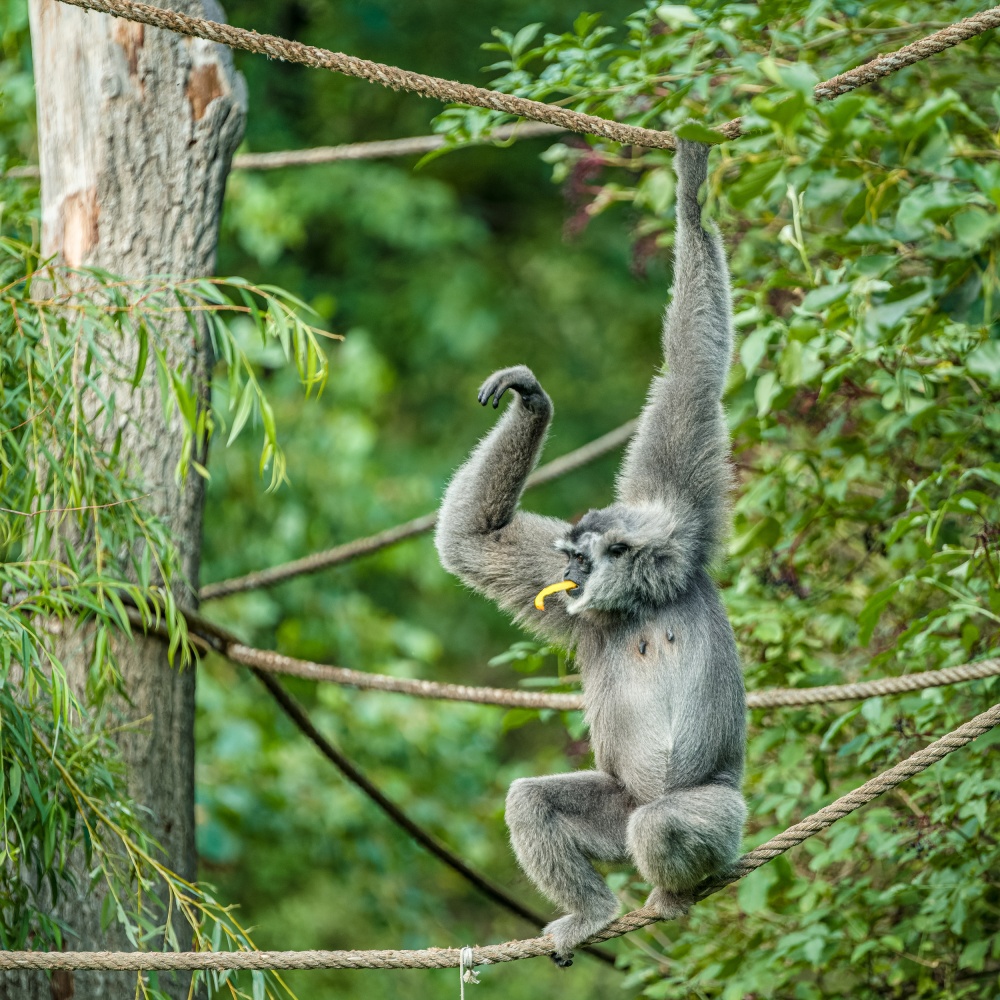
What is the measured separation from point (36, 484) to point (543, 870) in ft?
6.02

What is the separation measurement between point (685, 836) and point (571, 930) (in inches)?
19.6

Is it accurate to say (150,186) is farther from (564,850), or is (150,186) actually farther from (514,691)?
(564,850)

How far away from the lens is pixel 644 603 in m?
3.78

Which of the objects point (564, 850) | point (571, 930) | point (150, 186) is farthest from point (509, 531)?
point (150, 186)

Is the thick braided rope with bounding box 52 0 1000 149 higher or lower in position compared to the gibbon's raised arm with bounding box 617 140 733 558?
higher

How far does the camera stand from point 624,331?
12633 millimetres

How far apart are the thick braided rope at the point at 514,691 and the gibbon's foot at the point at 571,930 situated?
693mm

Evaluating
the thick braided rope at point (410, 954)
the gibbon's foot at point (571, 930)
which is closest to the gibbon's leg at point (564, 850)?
the gibbon's foot at point (571, 930)

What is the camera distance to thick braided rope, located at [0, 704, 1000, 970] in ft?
9.53

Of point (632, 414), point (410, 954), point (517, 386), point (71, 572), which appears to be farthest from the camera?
point (632, 414)

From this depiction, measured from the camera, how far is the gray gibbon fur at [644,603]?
3.62 metres

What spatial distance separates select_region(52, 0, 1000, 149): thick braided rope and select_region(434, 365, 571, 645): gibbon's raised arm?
0.90 metres

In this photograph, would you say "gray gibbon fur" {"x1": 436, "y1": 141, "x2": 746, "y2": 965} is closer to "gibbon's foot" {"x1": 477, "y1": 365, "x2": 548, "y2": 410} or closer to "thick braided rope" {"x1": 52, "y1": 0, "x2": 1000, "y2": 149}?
"gibbon's foot" {"x1": 477, "y1": 365, "x2": 548, "y2": 410}

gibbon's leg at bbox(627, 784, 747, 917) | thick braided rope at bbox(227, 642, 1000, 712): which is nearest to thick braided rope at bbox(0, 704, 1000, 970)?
gibbon's leg at bbox(627, 784, 747, 917)
